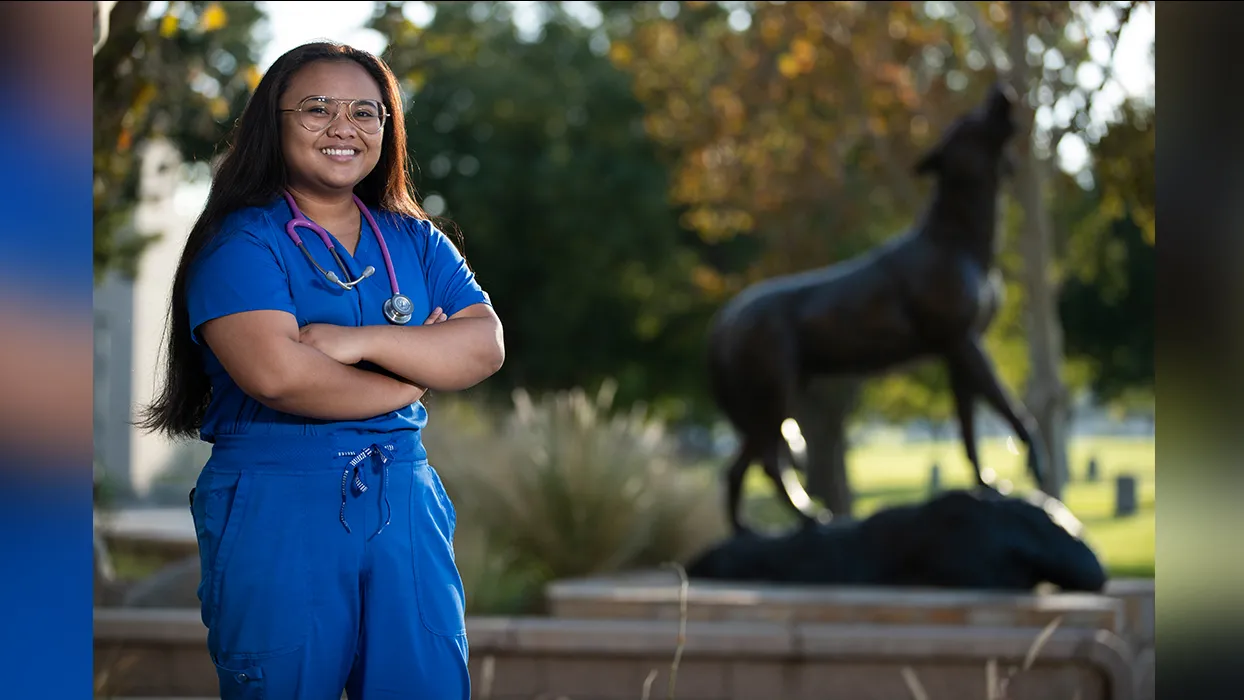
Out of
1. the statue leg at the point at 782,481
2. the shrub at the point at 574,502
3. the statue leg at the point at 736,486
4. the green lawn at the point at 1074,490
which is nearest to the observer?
the statue leg at the point at 782,481

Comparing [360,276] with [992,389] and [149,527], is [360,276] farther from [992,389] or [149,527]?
[149,527]

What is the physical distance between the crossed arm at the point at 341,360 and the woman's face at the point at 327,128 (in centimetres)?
30

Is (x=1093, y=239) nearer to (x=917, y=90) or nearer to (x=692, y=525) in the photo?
(x=917, y=90)

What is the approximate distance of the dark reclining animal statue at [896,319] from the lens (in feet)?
24.9

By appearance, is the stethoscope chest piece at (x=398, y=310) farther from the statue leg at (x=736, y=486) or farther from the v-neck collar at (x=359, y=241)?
the statue leg at (x=736, y=486)

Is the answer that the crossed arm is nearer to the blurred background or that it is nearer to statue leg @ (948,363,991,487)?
the blurred background

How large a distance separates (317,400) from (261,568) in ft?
0.93

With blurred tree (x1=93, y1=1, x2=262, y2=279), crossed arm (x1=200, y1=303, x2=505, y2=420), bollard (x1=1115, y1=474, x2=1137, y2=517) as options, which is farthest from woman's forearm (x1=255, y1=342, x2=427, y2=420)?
bollard (x1=1115, y1=474, x2=1137, y2=517)

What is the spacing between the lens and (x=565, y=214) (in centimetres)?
2189

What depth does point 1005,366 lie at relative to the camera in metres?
24.0

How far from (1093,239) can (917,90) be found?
9569 mm

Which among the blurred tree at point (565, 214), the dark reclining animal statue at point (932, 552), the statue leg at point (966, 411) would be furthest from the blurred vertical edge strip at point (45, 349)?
the blurred tree at point (565, 214)

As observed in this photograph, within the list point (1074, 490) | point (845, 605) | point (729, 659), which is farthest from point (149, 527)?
point (1074, 490)

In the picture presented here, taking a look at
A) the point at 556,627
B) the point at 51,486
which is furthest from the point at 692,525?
the point at 51,486
